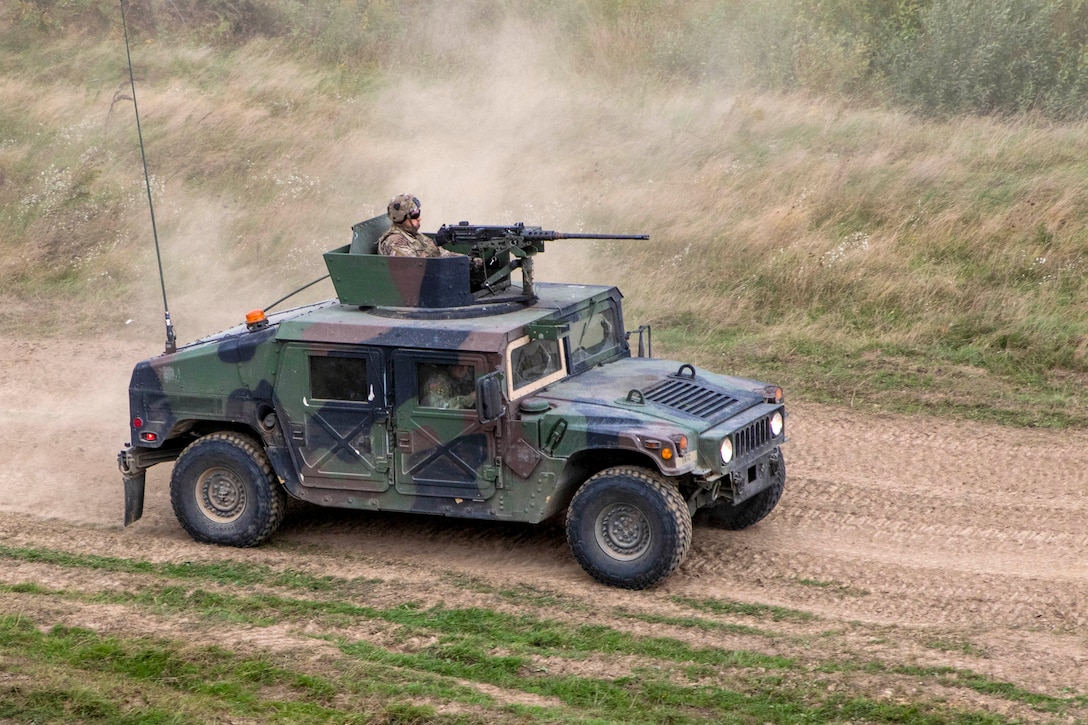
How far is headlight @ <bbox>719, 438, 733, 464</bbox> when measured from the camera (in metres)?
9.31

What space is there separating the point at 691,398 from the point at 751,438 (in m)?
0.50

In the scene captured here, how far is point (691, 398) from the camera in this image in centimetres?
991

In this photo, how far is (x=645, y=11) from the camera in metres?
24.5

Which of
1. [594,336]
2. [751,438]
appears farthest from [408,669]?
[594,336]

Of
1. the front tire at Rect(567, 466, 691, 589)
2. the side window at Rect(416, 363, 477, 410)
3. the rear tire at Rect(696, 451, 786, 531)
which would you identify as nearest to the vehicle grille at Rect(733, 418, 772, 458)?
the rear tire at Rect(696, 451, 786, 531)

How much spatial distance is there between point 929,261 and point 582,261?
4361 millimetres

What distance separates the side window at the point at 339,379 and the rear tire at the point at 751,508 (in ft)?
9.02

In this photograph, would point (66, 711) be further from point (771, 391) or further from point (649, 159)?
point (649, 159)

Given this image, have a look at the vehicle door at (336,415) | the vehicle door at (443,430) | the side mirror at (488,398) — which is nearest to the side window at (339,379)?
the vehicle door at (336,415)

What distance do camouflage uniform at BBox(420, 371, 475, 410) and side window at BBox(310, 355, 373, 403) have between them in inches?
16.8

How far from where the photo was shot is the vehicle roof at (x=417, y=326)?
961cm

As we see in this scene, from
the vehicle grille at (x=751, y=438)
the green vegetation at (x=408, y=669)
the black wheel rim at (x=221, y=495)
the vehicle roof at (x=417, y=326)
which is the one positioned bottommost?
the green vegetation at (x=408, y=669)

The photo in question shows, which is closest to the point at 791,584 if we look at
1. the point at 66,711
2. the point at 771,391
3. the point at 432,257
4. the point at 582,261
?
the point at 771,391

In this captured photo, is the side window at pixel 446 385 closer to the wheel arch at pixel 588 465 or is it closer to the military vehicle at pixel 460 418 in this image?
the military vehicle at pixel 460 418
